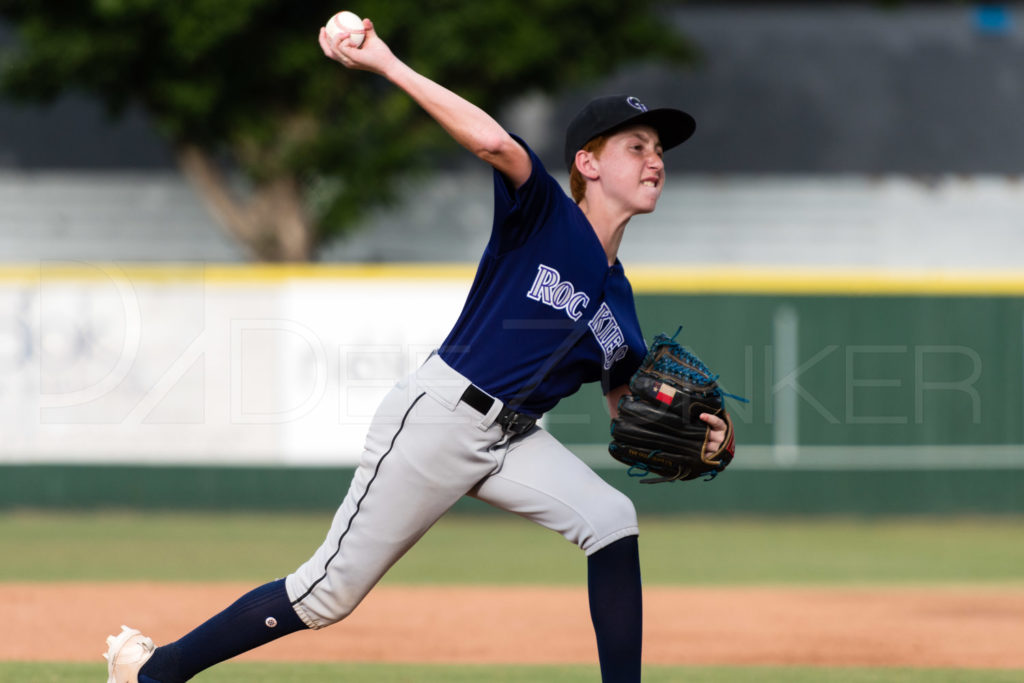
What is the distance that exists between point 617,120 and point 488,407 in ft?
2.88

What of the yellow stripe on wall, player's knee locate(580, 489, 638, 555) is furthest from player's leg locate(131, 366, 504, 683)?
the yellow stripe on wall

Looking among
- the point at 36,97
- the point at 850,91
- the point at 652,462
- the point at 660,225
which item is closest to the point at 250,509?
the point at 36,97

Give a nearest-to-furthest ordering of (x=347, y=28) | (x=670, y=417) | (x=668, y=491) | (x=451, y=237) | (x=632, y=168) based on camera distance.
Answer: (x=347, y=28)
(x=632, y=168)
(x=670, y=417)
(x=668, y=491)
(x=451, y=237)

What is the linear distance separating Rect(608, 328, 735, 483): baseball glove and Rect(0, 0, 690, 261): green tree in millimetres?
9105

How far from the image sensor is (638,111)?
3887 millimetres

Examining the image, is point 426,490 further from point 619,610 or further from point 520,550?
point 520,550

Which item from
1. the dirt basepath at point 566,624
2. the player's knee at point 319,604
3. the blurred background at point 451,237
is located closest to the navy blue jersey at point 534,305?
the player's knee at point 319,604

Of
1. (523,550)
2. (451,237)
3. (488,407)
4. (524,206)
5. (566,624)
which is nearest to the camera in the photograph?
(524,206)

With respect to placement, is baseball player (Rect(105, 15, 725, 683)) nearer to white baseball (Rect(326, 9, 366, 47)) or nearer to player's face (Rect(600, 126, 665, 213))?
player's face (Rect(600, 126, 665, 213))

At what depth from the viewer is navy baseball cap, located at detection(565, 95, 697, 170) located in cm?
389

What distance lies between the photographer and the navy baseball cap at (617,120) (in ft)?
12.8

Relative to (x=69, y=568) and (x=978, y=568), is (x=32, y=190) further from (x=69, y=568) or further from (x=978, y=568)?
(x=978, y=568)

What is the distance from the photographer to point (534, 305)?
3.77m

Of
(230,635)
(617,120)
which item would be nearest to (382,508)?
(230,635)
